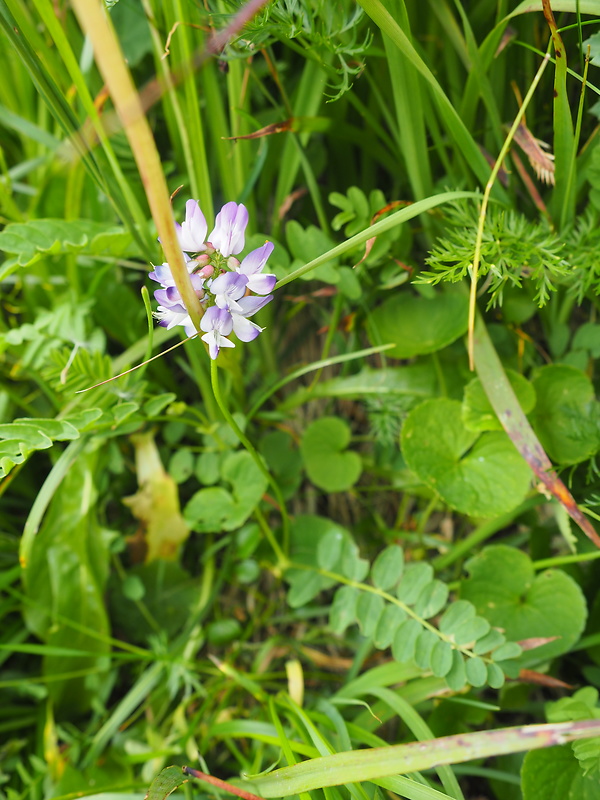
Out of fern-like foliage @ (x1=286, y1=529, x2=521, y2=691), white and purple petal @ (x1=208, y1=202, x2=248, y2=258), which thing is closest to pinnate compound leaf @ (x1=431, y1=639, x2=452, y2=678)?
fern-like foliage @ (x1=286, y1=529, x2=521, y2=691)

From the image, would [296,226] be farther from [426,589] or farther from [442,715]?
[442,715]

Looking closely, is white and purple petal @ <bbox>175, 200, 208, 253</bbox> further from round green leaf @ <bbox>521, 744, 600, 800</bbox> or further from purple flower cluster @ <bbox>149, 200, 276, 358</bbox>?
round green leaf @ <bbox>521, 744, 600, 800</bbox>

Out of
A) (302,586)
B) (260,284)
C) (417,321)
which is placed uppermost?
(260,284)

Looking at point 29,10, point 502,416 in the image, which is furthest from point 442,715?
point 29,10

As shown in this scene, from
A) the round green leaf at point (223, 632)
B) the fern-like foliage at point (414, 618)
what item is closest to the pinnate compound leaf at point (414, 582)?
the fern-like foliage at point (414, 618)

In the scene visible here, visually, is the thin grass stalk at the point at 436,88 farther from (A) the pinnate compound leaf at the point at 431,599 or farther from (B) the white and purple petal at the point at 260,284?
(A) the pinnate compound leaf at the point at 431,599

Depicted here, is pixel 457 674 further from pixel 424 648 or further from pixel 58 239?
pixel 58 239

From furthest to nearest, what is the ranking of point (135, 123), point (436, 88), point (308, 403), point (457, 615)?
point (308, 403)
point (457, 615)
point (436, 88)
point (135, 123)

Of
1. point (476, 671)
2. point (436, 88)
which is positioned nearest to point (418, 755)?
point (476, 671)
